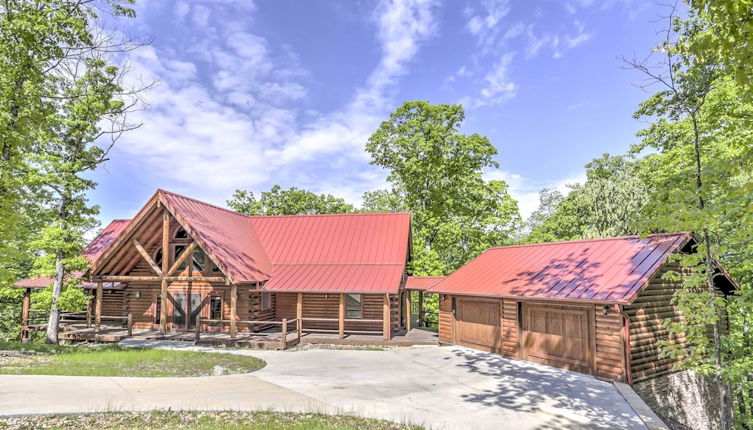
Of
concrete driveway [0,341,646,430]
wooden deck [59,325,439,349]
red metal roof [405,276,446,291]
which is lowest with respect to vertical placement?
wooden deck [59,325,439,349]

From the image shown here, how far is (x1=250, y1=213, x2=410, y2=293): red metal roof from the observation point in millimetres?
20656

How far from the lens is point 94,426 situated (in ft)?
26.5

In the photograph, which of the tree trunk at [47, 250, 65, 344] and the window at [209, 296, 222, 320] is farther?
the window at [209, 296, 222, 320]

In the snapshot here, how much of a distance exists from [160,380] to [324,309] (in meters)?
11.2

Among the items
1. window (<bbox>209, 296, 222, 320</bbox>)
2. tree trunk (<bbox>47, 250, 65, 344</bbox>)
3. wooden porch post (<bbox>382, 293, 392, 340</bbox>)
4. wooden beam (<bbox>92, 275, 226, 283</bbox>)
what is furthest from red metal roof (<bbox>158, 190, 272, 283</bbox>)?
wooden porch post (<bbox>382, 293, 392, 340</bbox>)

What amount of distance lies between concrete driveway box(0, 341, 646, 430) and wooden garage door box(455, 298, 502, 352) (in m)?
2.03

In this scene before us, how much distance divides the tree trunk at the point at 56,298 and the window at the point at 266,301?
9.28 metres

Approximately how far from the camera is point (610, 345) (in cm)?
1283

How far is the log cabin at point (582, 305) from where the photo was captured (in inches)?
505

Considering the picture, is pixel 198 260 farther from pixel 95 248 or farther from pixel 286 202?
pixel 286 202

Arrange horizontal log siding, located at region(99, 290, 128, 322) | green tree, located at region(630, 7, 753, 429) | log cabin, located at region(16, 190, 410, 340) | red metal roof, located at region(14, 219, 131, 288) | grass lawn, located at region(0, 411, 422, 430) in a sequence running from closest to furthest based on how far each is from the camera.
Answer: green tree, located at region(630, 7, 753, 429)
grass lawn, located at region(0, 411, 422, 430)
log cabin, located at region(16, 190, 410, 340)
red metal roof, located at region(14, 219, 131, 288)
horizontal log siding, located at region(99, 290, 128, 322)

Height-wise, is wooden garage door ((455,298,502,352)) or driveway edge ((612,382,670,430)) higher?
wooden garage door ((455,298,502,352))

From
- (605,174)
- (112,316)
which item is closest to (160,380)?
(112,316)

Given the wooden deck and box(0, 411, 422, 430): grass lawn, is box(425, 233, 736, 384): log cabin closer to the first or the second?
the wooden deck
